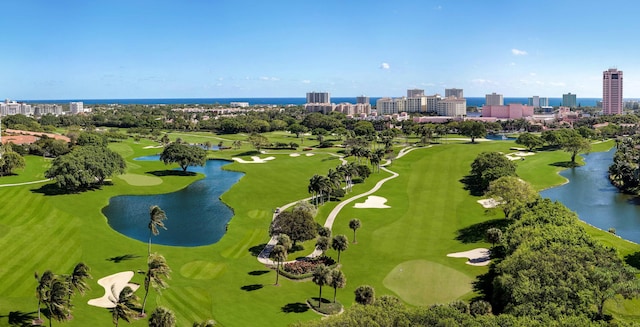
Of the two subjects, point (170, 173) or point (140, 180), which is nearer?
Result: point (140, 180)

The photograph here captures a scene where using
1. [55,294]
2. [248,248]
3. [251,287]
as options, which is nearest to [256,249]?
[248,248]

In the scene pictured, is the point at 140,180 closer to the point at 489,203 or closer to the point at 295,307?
the point at 295,307

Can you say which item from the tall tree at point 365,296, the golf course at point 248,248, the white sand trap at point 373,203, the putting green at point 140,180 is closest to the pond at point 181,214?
the golf course at point 248,248

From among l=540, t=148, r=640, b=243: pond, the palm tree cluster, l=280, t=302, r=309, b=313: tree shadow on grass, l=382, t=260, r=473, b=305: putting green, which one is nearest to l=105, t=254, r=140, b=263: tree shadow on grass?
the palm tree cluster

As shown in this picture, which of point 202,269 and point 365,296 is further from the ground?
point 365,296

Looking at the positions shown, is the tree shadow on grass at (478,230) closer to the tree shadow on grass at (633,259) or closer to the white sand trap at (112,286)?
the tree shadow on grass at (633,259)

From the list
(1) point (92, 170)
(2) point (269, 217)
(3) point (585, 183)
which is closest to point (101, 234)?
(2) point (269, 217)

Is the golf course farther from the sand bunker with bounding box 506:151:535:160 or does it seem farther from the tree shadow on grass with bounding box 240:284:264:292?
the sand bunker with bounding box 506:151:535:160
